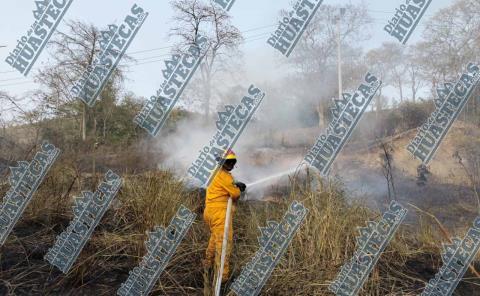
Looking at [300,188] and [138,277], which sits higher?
[300,188]

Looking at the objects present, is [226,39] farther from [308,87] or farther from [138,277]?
[138,277]

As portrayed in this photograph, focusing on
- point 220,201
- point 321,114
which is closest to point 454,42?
point 321,114

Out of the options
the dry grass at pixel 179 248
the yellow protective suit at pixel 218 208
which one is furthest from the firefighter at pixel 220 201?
the dry grass at pixel 179 248

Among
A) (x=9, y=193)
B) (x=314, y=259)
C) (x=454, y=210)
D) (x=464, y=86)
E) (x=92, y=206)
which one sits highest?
(x=464, y=86)

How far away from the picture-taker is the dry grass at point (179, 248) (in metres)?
4.48

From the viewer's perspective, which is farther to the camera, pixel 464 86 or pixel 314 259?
pixel 464 86

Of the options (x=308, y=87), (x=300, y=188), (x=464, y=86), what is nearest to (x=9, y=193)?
(x=300, y=188)

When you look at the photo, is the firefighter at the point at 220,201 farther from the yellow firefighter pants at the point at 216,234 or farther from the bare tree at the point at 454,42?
the bare tree at the point at 454,42

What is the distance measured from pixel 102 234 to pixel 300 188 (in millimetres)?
3126

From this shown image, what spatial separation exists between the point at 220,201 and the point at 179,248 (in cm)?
84

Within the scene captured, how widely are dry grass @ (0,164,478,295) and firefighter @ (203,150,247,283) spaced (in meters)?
0.23

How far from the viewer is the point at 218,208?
4.99m

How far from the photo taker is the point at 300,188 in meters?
5.55

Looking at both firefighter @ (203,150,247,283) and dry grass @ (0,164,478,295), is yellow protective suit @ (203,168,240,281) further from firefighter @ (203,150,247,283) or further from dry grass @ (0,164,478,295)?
dry grass @ (0,164,478,295)
